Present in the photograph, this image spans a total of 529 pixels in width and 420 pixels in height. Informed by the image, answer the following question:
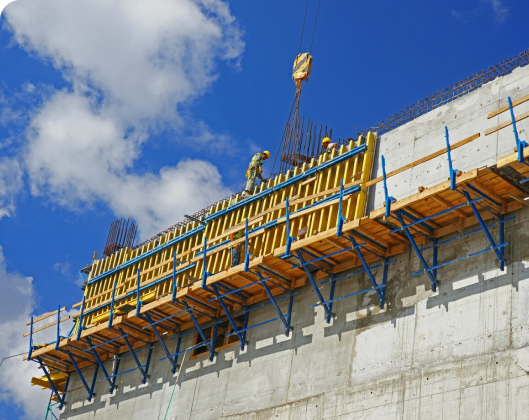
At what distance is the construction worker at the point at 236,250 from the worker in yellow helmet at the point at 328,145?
3.87 meters

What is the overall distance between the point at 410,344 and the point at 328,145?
777cm

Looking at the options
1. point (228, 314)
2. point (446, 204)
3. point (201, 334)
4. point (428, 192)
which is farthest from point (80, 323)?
point (428, 192)

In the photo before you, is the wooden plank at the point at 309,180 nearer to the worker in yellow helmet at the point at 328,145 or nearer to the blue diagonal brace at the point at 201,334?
the worker in yellow helmet at the point at 328,145

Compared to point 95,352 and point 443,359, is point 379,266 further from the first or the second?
point 95,352

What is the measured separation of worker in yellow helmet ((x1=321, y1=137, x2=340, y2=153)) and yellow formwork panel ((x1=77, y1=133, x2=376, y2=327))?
313 millimetres

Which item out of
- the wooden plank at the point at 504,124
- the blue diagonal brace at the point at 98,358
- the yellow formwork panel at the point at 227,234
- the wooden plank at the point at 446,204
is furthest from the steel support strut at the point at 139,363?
the wooden plank at the point at 504,124

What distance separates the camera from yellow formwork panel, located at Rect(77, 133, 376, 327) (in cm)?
2306

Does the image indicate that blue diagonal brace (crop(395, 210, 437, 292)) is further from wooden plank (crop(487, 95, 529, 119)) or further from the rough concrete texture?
wooden plank (crop(487, 95, 529, 119))

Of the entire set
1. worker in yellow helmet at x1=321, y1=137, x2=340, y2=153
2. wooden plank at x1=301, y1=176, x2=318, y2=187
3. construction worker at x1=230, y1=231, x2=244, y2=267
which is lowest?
construction worker at x1=230, y1=231, x2=244, y2=267

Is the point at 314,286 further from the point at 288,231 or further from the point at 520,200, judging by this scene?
the point at 520,200

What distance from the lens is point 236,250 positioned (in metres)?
25.4

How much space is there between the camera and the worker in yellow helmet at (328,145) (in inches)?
964

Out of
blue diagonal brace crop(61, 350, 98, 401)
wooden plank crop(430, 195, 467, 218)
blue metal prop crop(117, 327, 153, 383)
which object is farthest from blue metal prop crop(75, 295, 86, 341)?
wooden plank crop(430, 195, 467, 218)

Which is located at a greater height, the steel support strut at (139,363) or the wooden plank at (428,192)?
the wooden plank at (428,192)
